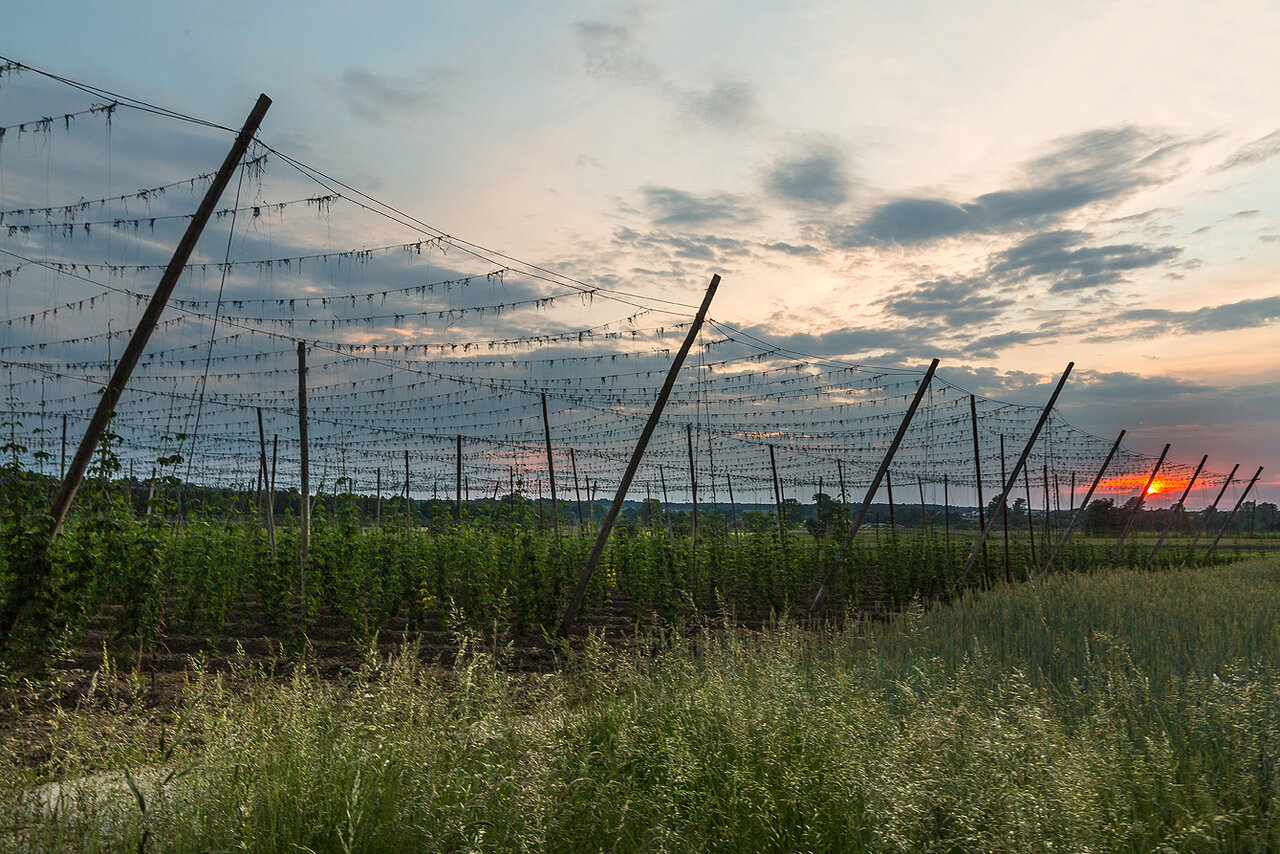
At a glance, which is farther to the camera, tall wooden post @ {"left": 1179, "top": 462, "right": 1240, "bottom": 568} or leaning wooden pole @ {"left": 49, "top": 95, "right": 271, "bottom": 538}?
tall wooden post @ {"left": 1179, "top": 462, "right": 1240, "bottom": 568}

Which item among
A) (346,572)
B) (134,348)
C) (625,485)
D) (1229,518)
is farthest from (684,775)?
(1229,518)

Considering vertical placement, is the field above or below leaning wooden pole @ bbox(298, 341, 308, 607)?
below

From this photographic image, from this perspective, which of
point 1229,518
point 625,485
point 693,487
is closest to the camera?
point 625,485

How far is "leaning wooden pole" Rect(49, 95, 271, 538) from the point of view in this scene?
663 cm

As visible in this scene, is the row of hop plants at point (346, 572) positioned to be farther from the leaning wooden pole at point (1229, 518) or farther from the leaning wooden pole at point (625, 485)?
the leaning wooden pole at point (1229, 518)

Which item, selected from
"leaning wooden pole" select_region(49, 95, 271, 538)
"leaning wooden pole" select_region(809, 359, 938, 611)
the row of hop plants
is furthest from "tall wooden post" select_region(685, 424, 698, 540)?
"leaning wooden pole" select_region(49, 95, 271, 538)

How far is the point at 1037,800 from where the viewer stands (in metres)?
2.77

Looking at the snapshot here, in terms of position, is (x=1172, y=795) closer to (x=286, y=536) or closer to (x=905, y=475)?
(x=286, y=536)

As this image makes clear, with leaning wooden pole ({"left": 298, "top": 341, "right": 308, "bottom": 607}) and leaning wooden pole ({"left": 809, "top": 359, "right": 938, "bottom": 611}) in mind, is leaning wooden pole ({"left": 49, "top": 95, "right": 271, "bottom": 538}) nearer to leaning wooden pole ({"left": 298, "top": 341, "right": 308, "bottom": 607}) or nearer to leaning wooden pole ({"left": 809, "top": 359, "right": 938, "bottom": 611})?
leaning wooden pole ({"left": 298, "top": 341, "right": 308, "bottom": 607})

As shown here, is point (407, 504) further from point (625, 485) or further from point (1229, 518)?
point (1229, 518)

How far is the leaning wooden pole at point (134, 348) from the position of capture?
6.63 meters

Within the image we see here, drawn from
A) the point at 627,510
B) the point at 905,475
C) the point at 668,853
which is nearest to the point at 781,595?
the point at 627,510

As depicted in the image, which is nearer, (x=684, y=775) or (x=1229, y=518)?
(x=684, y=775)

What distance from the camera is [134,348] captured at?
6734 mm
